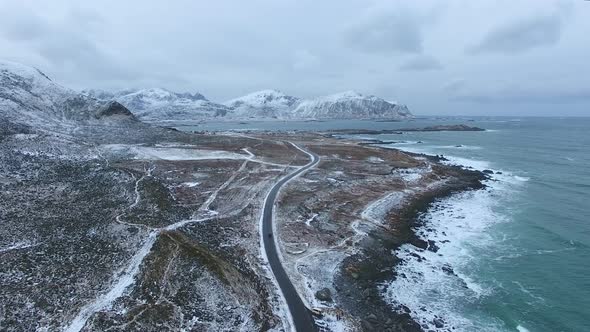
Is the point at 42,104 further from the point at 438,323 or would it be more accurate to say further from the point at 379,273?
the point at 438,323

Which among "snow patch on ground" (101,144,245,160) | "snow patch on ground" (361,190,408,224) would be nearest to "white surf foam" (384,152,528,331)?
"snow patch on ground" (361,190,408,224)

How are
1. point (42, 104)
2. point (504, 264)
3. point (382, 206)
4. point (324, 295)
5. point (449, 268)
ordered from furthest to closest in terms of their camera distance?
point (42, 104) → point (382, 206) → point (504, 264) → point (449, 268) → point (324, 295)

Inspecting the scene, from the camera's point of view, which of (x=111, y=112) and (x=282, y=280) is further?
(x=111, y=112)

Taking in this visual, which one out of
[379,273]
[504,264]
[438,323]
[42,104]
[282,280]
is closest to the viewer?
[438,323]

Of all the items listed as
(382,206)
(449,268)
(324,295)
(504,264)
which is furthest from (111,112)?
(504,264)

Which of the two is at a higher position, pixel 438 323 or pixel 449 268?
pixel 449 268

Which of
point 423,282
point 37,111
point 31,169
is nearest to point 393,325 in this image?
point 423,282

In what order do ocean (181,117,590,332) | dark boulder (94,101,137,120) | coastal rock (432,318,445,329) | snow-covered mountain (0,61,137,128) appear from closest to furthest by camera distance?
1. coastal rock (432,318,445,329)
2. ocean (181,117,590,332)
3. snow-covered mountain (0,61,137,128)
4. dark boulder (94,101,137,120)

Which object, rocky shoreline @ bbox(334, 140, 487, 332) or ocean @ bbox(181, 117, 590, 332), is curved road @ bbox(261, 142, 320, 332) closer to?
rocky shoreline @ bbox(334, 140, 487, 332)
